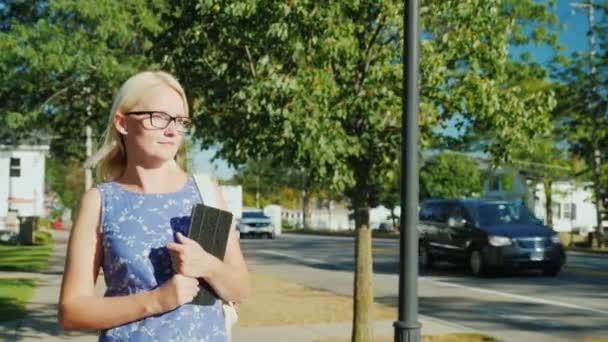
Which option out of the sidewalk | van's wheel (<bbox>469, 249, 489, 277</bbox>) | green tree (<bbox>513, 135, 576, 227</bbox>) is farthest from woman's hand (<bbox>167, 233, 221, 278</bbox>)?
green tree (<bbox>513, 135, 576, 227</bbox>)

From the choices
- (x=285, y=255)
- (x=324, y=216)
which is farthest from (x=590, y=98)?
(x=324, y=216)

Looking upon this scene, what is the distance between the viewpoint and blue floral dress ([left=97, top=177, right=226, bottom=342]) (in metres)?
2.41

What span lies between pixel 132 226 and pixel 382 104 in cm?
643

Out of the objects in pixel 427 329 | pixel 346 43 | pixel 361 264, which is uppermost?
pixel 346 43

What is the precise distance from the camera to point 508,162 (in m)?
9.45

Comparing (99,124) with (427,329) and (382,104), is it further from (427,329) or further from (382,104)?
(382,104)

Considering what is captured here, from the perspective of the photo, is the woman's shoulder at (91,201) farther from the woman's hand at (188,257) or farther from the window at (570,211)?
the window at (570,211)

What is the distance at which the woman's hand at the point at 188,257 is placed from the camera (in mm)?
2320

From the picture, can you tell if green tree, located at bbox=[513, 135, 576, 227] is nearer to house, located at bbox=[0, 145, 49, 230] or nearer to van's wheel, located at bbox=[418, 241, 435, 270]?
van's wheel, located at bbox=[418, 241, 435, 270]

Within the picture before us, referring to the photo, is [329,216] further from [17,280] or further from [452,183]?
[17,280]

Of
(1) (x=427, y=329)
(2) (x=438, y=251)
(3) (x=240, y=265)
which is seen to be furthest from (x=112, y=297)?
(2) (x=438, y=251)

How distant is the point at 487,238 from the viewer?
19781 mm

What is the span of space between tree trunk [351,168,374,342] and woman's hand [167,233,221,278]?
707 centimetres

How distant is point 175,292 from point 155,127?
1.62ft
